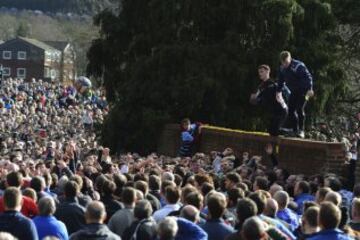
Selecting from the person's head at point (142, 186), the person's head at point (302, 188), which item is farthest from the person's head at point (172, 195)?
the person's head at point (302, 188)

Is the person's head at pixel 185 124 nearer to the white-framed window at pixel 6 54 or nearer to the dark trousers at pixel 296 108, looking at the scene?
the dark trousers at pixel 296 108

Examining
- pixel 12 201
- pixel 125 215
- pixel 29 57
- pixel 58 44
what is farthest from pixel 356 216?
pixel 29 57

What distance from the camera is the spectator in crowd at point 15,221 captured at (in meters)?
10.5

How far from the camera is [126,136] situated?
30.0 meters

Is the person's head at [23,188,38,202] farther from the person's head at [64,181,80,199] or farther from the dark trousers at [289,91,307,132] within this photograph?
the dark trousers at [289,91,307,132]

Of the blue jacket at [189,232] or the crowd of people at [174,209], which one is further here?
the blue jacket at [189,232]

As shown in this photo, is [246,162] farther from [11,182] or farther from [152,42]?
[152,42]

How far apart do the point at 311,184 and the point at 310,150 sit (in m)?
5.81

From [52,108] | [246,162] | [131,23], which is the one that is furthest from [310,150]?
[52,108]

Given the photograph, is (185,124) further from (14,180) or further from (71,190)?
(71,190)

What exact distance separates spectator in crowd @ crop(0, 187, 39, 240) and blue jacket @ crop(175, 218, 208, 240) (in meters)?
1.45

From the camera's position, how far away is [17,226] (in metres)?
10.6

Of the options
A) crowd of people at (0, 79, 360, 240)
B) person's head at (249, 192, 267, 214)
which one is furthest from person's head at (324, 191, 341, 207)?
person's head at (249, 192, 267, 214)

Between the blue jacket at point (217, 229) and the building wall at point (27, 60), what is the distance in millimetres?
144892
